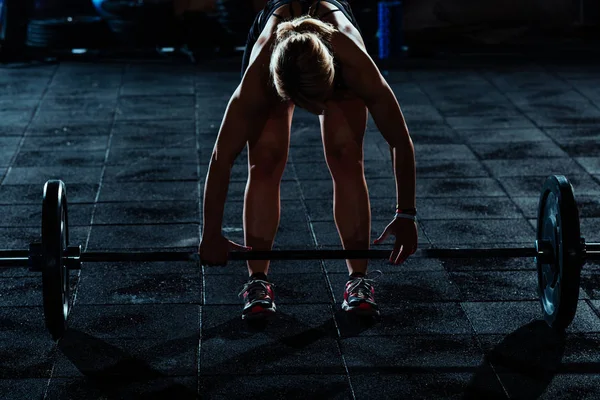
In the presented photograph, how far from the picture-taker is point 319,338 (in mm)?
3438

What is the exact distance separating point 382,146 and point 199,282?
2.63 m

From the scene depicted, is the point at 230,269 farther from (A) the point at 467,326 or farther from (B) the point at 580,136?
(B) the point at 580,136

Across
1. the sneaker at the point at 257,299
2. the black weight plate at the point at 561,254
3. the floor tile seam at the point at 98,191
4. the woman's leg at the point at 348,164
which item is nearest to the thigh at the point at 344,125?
the woman's leg at the point at 348,164

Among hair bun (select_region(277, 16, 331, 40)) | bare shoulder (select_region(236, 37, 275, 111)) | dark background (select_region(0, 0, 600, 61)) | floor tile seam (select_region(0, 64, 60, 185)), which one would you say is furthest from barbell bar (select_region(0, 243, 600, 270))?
dark background (select_region(0, 0, 600, 61))

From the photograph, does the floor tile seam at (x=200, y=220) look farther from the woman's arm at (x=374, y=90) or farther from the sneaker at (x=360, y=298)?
the woman's arm at (x=374, y=90)

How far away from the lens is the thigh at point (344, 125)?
3.50 m

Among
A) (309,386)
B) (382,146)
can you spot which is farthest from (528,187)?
→ (309,386)

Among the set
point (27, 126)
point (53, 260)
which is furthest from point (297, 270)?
point (27, 126)

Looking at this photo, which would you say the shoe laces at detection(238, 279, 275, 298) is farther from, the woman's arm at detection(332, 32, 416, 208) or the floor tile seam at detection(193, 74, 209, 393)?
the woman's arm at detection(332, 32, 416, 208)

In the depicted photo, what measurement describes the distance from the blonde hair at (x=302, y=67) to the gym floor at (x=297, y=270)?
35.7 inches

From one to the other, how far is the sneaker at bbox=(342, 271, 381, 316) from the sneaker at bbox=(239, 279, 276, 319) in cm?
29

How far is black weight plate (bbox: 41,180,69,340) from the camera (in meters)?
3.11

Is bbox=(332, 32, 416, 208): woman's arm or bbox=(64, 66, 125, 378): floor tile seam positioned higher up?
bbox=(332, 32, 416, 208): woman's arm

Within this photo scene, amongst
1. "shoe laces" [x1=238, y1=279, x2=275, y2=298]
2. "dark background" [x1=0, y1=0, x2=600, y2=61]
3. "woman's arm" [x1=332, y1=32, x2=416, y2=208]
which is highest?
"woman's arm" [x1=332, y1=32, x2=416, y2=208]
